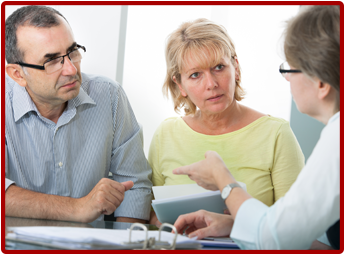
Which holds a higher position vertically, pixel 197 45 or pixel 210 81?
pixel 197 45

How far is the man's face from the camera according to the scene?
1482 millimetres

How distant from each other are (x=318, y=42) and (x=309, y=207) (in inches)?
16.0

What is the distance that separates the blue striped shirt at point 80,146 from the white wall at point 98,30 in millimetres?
1506

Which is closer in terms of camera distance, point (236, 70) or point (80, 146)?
point (80, 146)

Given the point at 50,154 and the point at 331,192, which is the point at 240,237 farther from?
the point at 50,154

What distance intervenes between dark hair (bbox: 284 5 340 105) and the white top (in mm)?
118

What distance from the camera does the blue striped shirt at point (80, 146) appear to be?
1.54m

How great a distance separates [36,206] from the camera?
4.51 feet

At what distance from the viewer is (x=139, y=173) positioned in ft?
5.65

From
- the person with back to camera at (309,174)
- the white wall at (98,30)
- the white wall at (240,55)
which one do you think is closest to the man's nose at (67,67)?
the person with back to camera at (309,174)

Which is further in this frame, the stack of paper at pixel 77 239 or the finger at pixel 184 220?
the finger at pixel 184 220

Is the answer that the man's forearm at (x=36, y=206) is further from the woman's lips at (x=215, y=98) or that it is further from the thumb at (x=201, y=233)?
the woman's lips at (x=215, y=98)

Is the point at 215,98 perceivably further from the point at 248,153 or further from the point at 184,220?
the point at 184,220

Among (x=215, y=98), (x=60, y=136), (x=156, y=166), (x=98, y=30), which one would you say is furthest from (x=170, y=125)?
(x=98, y=30)
